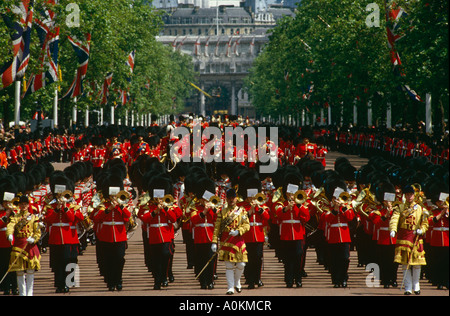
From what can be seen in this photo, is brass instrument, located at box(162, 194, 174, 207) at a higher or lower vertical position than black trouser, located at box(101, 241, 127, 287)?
higher

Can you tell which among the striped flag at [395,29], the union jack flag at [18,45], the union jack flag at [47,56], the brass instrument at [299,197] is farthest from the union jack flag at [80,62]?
the brass instrument at [299,197]

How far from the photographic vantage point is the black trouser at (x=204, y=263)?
1521cm

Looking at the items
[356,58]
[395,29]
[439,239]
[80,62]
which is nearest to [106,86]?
[80,62]

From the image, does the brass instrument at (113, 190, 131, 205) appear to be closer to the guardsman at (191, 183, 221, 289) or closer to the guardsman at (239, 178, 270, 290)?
the guardsman at (191, 183, 221, 289)

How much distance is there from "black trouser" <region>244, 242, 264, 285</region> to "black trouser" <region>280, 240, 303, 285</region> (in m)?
0.39

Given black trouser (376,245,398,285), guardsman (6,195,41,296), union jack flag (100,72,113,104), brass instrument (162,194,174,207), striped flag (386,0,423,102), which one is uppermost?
striped flag (386,0,423,102)

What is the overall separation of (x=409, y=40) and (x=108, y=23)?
2108cm

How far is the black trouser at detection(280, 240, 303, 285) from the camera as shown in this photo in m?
15.4

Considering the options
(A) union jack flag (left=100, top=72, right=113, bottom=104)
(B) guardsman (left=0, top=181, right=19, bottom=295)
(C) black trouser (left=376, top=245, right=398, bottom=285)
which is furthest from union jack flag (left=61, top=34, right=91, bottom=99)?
(C) black trouser (left=376, top=245, right=398, bottom=285)

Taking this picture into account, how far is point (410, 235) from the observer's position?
48.2ft

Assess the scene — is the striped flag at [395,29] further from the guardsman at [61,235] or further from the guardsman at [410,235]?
the guardsman at [61,235]

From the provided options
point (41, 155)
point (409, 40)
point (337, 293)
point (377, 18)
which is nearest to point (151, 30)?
point (377, 18)

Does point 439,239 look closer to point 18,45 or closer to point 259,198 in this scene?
point 259,198
